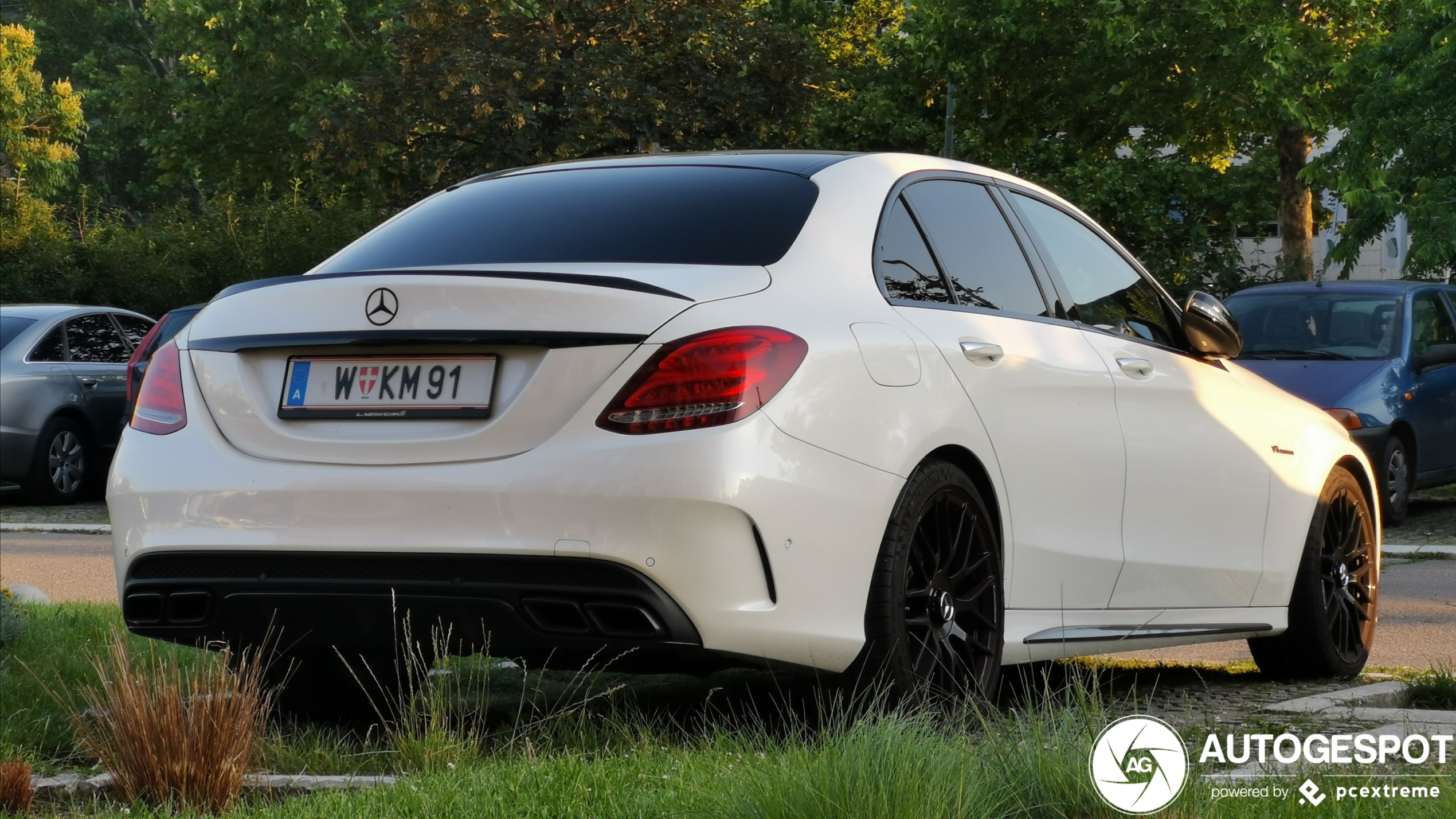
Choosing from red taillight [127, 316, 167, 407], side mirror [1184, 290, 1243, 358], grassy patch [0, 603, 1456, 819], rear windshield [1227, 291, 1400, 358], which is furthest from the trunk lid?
red taillight [127, 316, 167, 407]

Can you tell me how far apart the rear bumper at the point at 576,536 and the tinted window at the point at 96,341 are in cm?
1284

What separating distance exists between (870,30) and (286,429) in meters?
42.0

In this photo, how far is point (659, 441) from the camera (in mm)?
4020

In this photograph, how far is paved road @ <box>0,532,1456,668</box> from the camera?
7.64 m

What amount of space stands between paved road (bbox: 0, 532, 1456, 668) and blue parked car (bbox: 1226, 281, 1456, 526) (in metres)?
2.41

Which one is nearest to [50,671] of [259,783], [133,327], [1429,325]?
[259,783]

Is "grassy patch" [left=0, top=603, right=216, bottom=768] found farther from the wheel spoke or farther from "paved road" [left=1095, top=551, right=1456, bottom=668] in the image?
"paved road" [left=1095, top=551, right=1456, bottom=668]

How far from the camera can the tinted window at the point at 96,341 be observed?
16.5 metres

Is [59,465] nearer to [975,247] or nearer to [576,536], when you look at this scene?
[975,247]

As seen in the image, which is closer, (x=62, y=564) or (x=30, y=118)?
(x=62, y=564)

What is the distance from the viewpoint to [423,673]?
4.46 meters

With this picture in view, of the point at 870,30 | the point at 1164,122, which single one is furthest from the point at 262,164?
the point at 1164,122

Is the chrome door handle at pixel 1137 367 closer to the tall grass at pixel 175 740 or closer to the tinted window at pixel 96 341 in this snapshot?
the tall grass at pixel 175 740

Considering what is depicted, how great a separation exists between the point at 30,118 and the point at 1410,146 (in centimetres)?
3615
